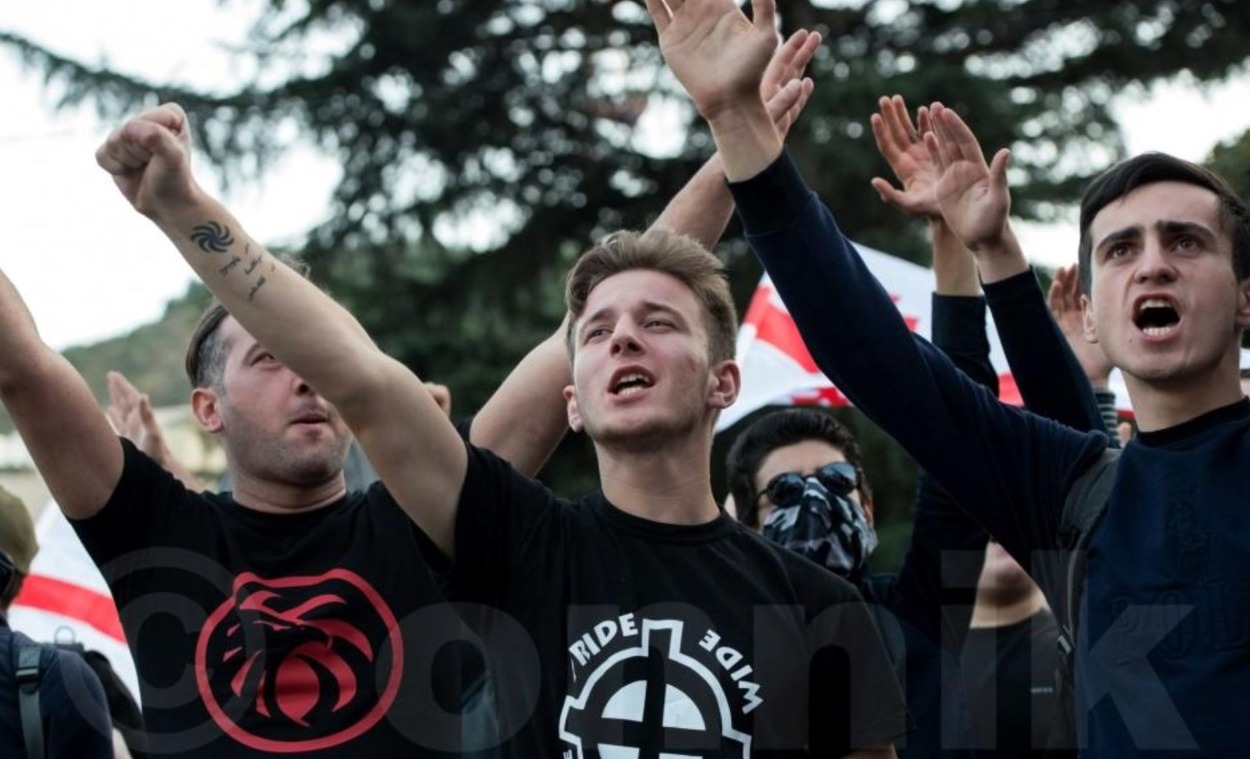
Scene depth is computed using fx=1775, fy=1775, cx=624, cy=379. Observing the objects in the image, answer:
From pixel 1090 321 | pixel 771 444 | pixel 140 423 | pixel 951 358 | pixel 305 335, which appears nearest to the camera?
pixel 305 335

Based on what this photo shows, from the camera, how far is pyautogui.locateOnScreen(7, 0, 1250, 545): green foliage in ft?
42.7

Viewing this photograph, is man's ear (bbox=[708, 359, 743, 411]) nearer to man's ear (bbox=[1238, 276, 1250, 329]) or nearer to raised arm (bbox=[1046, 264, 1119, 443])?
man's ear (bbox=[1238, 276, 1250, 329])

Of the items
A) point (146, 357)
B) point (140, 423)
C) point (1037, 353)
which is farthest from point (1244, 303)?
point (146, 357)

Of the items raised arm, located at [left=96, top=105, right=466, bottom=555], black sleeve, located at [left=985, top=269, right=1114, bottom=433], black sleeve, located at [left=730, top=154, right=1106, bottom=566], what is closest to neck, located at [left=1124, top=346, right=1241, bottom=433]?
black sleeve, located at [left=730, top=154, right=1106, bottom=566]

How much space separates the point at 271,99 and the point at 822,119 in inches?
169

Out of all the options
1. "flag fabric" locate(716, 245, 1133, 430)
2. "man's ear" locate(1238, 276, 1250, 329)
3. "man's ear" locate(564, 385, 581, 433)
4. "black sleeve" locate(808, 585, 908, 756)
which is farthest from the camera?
"flag fabric" locate(716, 245, 1133, 430)

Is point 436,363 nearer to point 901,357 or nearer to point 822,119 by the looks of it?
point 822,119

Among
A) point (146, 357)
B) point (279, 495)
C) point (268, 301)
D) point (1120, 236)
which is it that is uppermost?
point (146, 357)

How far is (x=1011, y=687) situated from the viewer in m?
4.70

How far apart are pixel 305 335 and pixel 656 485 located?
0.67 meters

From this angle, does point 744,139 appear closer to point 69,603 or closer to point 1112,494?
point 1112,494

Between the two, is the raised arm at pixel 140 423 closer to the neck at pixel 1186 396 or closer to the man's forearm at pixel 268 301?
the man's forearm at pixel 268 301

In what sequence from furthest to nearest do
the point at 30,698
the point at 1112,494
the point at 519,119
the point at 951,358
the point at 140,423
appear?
the point at 519,119 → the point at 140,423 → the point at 951,358 → the point at 30,698 → the point at 1112,494

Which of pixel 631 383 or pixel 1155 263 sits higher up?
pixel 1155 263
